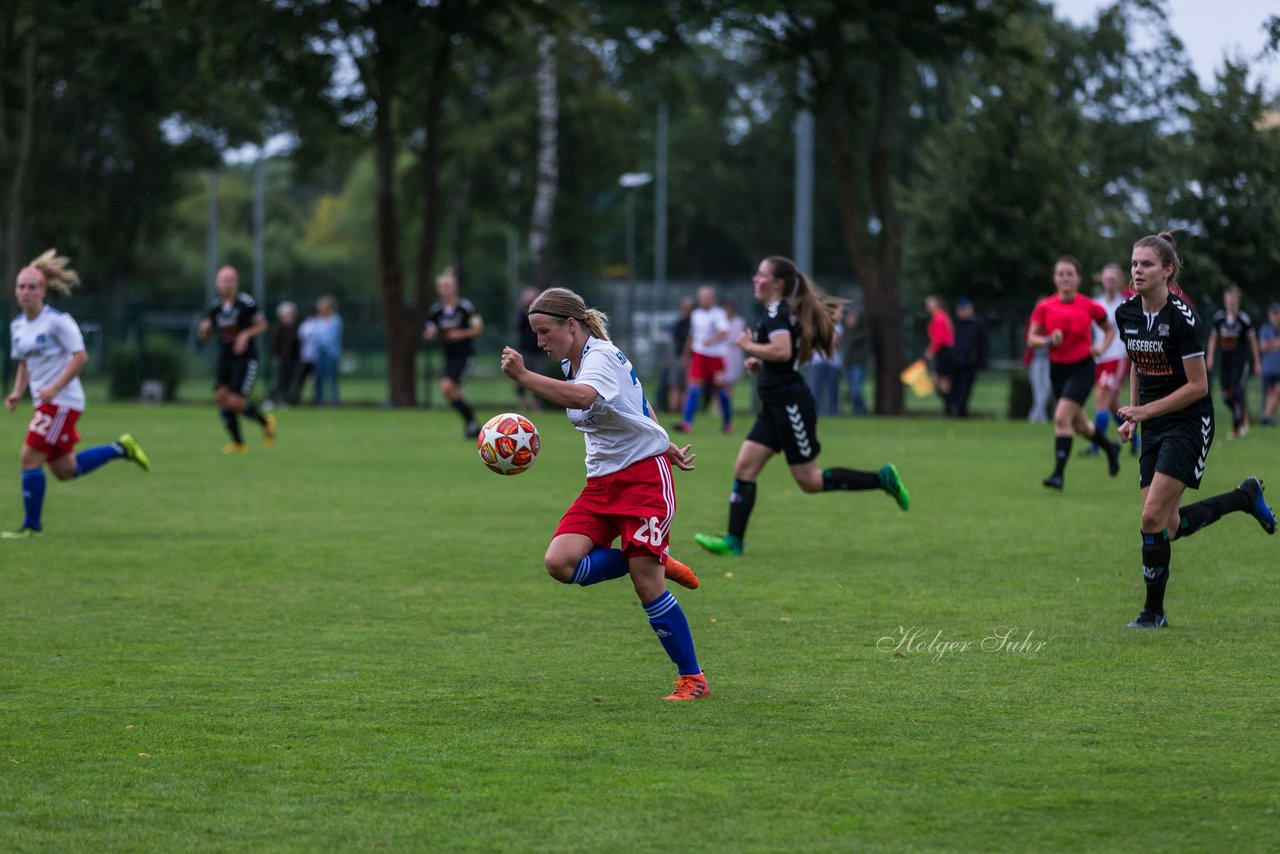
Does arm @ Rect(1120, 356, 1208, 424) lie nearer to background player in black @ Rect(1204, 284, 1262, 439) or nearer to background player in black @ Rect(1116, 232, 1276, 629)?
background player in black @ Rect(1116, 232, 1276, 629)

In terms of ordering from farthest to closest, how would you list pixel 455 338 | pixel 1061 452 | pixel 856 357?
pixel 856 357, pixel 455 338, pixel 1061 452

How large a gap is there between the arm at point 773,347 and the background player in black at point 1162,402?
2.89 m

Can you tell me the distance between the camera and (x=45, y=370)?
12.2 metres

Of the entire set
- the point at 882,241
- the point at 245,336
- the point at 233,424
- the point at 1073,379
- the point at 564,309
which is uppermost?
the point at 882,241

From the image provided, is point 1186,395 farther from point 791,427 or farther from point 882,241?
point 882,241

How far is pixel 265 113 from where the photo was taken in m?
47.5

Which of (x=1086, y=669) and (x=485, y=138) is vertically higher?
(x=485, y=138)

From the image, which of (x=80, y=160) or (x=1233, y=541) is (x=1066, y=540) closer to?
(x=1233, y=541)

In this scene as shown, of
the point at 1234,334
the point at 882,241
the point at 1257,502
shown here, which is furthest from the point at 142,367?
the point at 1257,502

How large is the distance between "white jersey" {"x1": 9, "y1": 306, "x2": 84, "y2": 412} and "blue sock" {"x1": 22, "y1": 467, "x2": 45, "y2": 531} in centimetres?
60

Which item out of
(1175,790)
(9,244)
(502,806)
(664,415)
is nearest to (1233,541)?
(1175,790)

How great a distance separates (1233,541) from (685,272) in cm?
7374

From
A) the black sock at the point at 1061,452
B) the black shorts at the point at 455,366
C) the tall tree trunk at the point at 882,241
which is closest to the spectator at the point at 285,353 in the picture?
the black shorts at the point at 455,366

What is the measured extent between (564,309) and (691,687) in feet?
5.28
